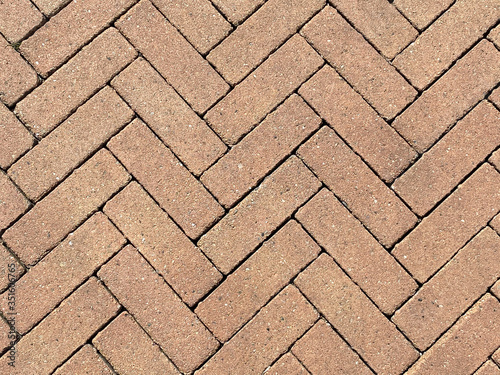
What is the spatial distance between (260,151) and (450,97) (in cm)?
101

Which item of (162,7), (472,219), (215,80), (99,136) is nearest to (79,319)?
(99,136)

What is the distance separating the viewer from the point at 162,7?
2770 millimetres

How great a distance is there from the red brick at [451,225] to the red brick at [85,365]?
1520mm

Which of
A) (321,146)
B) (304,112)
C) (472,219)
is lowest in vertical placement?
(472,219)

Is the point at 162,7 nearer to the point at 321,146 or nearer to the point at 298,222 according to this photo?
the point at 321,146

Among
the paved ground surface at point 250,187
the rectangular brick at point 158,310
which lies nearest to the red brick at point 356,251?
the paved ground surface at point 250,187

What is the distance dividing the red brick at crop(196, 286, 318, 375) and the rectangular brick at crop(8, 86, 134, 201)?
1.17 meters

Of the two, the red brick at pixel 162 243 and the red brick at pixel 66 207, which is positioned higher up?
the red brick at pixel 66 207

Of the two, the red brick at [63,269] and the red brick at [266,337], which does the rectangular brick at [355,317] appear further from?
the red brick at [63,269]

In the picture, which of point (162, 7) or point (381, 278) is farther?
point (162, 7)

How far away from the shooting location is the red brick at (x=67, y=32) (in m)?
2.72

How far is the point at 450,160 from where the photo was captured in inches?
105

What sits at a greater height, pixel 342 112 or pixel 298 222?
pixel 342 112

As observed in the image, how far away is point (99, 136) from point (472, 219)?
1914 mm
